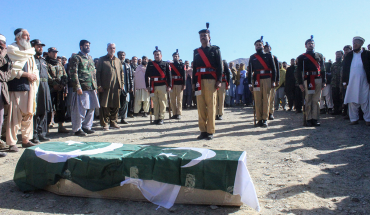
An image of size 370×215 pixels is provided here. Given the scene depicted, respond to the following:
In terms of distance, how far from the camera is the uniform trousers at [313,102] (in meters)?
7.40

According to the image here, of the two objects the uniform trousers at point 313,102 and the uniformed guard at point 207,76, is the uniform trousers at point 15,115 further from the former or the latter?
the uniform trousers at point 313,102

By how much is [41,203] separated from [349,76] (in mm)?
7741

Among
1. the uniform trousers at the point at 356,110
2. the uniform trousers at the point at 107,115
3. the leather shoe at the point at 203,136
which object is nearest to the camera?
the leather shoe at the point at 203,136

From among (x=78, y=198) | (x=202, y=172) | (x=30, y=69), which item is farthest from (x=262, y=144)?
(x=30, y=69)

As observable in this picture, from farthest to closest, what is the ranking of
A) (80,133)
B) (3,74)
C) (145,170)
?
(80,133) → (3,74) → (145,170)

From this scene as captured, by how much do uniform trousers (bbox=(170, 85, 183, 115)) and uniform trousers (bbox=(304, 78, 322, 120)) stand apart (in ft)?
14.3

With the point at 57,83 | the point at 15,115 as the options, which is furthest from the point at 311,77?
the point at 15,115

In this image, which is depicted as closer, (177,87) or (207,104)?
(207,104)

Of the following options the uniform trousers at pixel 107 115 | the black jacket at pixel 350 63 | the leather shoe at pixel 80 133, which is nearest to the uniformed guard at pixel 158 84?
the uniform trousers at pixel 107 115

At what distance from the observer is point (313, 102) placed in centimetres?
749

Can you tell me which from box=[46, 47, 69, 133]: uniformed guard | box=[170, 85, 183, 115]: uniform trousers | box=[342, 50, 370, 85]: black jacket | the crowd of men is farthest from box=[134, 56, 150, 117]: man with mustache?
box=[342, 50, 370, 85]: black jacket

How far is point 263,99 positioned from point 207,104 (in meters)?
2.46

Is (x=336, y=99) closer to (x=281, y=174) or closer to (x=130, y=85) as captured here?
(x=130, y=85)

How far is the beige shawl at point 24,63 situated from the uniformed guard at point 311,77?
6.33 m
